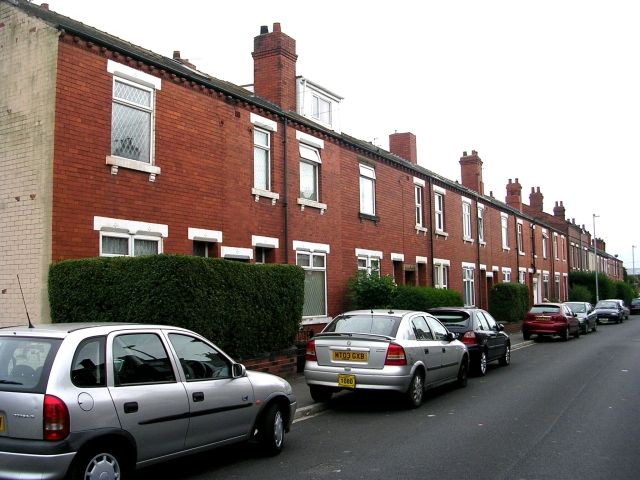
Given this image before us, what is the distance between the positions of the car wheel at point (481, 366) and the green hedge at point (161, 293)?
5507 millimetres

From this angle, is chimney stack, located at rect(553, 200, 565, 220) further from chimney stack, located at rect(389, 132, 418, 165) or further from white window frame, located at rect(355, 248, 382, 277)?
white window frame, located at rect(355, 248, 382, 277)

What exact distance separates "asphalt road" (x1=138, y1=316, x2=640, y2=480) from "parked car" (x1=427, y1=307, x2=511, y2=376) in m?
1.43

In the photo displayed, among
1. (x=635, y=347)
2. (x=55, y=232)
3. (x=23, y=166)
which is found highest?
(x=23, y=166)

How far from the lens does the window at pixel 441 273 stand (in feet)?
84.3

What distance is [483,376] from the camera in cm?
1420

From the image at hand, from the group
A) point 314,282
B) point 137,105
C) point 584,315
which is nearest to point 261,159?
point 314,282

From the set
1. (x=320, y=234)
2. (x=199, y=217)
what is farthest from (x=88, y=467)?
(x=320, y=234)

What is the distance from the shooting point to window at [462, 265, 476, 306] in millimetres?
29141

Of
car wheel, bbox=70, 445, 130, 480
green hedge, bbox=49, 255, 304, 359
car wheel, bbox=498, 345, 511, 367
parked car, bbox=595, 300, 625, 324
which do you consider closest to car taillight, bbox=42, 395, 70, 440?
car wheel, bbox=70, 445, 130, 480

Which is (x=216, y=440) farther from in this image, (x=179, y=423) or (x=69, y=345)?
(x=69, y=345)

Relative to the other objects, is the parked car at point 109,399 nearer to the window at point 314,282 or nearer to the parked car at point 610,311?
the window at point 314,282

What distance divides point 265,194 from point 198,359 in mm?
9612

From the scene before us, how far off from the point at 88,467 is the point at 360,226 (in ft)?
51.9

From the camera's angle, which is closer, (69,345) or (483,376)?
(69,345)
